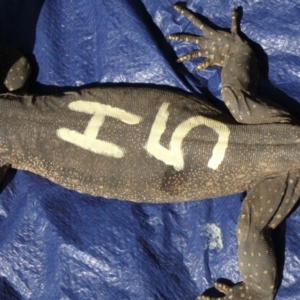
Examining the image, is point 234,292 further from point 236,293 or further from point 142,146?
point 142,146

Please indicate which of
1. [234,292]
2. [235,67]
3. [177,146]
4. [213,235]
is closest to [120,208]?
[213,235]

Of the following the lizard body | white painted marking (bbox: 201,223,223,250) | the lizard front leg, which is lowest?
white painted marking (bbox: 201,223,223,250)

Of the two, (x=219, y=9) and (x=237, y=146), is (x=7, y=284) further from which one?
(x=219, y=9)

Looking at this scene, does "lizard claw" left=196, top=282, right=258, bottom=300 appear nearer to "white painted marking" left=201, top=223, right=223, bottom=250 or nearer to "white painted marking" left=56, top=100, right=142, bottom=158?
"white painted marking" left=201, top=223, right=223, bottom=250

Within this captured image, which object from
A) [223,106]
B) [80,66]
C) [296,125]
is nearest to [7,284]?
[80,66]

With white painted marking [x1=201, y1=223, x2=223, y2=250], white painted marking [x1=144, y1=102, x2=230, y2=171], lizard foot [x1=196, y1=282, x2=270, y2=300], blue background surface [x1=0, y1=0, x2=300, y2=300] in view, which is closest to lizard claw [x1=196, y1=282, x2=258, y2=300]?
lizard foot [x1=196, y1=282, x2=270, y2=300]

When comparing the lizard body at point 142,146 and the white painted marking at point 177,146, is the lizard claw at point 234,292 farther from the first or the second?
the white painted marking at point 177,146
